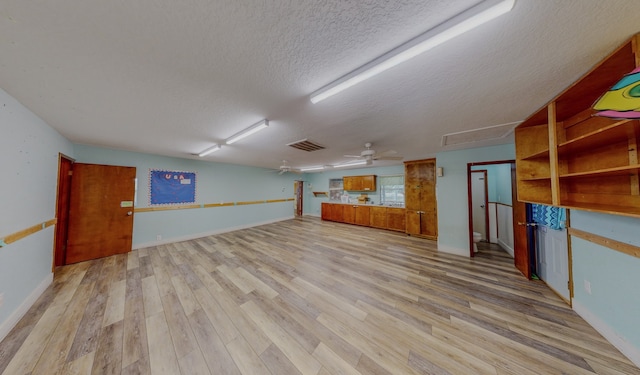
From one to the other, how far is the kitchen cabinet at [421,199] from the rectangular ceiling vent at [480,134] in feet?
5.39

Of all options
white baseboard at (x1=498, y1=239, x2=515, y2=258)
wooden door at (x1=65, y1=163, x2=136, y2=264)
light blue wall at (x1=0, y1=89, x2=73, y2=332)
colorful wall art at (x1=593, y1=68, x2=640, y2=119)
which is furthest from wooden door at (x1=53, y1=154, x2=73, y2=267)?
white baseboard at (x1=498, y1=239, x2=515, y2=258)

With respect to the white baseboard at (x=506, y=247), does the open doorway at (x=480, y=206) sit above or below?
above

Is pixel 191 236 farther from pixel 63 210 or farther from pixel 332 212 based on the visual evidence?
pixel 332 212

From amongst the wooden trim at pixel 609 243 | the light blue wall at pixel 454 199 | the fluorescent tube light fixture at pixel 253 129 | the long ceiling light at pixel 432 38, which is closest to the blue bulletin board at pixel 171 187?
the fluorescent tube light fixture at pixel 253 129

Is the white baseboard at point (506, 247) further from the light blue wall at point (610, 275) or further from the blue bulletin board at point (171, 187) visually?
the blue bulletin board at point (171, 187)

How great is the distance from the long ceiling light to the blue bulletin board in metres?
5.17

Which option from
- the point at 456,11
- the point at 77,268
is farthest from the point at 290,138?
the point at 77,268

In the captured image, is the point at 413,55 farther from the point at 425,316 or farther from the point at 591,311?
the point at 591,311

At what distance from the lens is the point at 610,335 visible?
63.9 inches

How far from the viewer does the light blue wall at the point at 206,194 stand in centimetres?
413

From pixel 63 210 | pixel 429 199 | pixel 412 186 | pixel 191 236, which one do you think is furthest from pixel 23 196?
pixel 429 199

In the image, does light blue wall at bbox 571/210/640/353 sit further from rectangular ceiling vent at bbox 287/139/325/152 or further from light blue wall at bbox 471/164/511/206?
rectangular ceiling vent at bbox 287/139/325/152

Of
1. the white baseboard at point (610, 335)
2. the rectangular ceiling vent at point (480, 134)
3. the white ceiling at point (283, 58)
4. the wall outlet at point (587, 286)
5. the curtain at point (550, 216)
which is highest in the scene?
the white ceiling at point (283, 58)

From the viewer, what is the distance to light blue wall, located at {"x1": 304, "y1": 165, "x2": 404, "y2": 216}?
6268 millimetres
